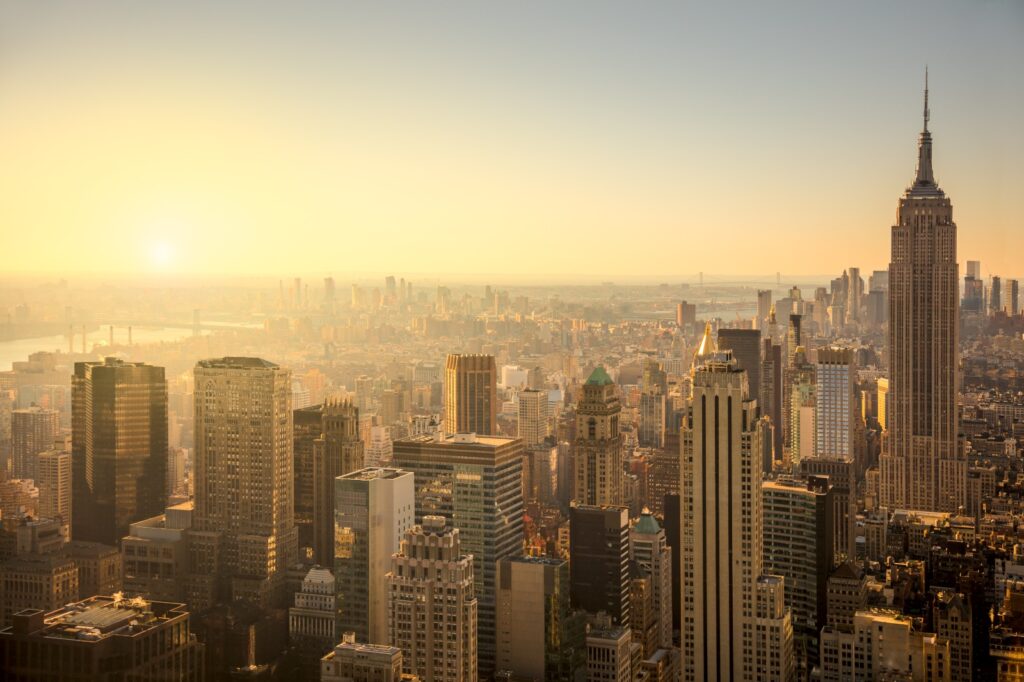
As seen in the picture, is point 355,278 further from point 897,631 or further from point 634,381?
point 897,631

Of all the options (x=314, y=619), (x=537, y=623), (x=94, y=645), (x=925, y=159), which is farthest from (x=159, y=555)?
(x=925, y=159)

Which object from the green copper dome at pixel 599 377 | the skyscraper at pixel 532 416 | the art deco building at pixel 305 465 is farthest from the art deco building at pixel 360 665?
the green copper dome at pixel 599 377

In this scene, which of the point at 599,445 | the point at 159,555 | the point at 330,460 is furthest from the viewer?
the point at 599,445

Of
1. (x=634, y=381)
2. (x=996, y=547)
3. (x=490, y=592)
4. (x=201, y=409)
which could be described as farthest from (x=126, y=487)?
(x=996, y=547)

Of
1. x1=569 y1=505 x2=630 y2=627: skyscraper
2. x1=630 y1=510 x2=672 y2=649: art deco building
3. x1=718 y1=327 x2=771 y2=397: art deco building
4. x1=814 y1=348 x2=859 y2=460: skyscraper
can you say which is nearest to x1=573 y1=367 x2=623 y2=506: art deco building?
x1=569 y1=505 x2=630 y2=627: skyscraper

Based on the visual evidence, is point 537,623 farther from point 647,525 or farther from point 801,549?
point 801,549

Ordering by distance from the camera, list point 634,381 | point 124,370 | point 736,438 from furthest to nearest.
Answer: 1. point 634,381
2. point 736,438
3. point 124,370
